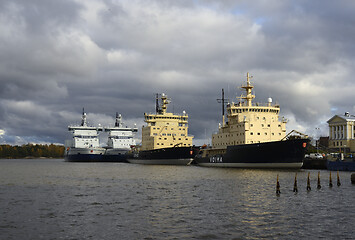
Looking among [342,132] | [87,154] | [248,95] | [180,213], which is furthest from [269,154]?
[87,154]

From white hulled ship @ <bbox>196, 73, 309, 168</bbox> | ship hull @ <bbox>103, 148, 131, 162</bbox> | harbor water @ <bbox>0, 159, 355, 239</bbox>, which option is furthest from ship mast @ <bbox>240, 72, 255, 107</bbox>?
ship hull @ <bbox>103, 148, 131, 162</bbox>

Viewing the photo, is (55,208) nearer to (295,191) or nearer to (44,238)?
(44,238)

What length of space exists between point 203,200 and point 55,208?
10.1m

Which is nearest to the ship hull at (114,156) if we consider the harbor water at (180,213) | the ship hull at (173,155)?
the ship hull at (173,155)

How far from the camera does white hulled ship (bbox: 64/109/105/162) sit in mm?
126250

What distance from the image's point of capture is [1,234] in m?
18.2

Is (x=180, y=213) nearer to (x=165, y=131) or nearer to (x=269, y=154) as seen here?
(x=269, y=154)

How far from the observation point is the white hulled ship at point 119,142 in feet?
423

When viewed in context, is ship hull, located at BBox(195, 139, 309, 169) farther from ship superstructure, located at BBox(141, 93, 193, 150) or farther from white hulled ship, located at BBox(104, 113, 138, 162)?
white hulled ship, located at BBox(104, 113, 138, 162)

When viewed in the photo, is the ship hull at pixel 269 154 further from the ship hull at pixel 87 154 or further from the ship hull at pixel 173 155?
the ship hull at pixel 87 154

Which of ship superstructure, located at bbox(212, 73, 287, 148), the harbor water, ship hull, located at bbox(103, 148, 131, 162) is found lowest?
the harbor water

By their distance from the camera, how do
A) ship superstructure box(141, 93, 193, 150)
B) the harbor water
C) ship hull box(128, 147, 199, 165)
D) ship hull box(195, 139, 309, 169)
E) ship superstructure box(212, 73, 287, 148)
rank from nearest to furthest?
the harbor water
ship hull box(195, 139, 309, 169)
ship superstructure box(212, 73, 287, 148)
ship hull box(128, 147, 199, 165)
ship superstructure box(141, 93, 193, 150)

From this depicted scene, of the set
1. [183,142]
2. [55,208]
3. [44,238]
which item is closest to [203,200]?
[55,208]

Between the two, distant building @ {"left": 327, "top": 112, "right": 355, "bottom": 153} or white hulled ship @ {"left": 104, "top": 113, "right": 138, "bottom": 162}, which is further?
white hulled ship @ {"left": 104, "top": 113, "right": 138, "bottom": 162}
